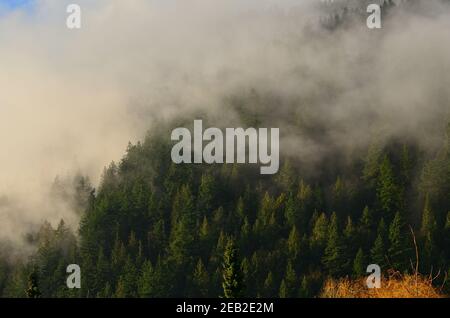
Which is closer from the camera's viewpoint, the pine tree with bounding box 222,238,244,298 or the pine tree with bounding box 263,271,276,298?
the pine tree with bounding box 222,238,244,298

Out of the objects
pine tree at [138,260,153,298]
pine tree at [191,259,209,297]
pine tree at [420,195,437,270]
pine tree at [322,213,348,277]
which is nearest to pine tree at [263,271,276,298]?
pine tree at [191,259,209,297]

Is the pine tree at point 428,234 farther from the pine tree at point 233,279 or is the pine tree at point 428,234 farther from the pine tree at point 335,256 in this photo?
the pine tree at point 233,279

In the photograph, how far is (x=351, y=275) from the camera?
177 metres

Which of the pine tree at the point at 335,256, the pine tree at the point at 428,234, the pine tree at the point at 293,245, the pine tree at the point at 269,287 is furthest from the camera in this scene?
the pine tree at the point at 293,245

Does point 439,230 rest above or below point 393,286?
below

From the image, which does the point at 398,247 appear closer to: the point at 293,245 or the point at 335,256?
the point at 335,256

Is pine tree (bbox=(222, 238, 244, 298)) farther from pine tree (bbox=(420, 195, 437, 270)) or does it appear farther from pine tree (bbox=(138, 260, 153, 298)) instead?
pine tree (bbox=(420, 195, 437, 270))

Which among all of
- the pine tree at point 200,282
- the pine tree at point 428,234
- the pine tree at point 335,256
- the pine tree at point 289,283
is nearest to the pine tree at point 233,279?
the pine tree at point 289,283

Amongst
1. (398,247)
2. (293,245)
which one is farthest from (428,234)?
(293,245)

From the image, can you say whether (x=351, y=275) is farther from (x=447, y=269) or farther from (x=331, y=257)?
(x=447, y=269)

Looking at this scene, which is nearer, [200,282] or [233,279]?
[233,279]
